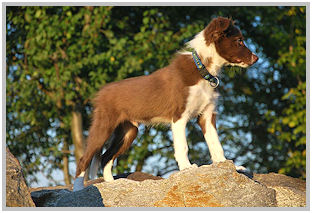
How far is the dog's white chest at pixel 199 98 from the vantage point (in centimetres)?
573

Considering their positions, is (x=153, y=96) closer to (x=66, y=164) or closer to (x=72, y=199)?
(x=72, y=199)

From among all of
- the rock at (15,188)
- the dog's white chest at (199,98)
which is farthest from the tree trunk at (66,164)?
the rock at (15,188)

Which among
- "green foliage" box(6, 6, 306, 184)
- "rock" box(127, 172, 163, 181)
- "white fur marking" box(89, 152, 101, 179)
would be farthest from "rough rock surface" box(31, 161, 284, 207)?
"green foliage" box(6, 6, 306, 184)

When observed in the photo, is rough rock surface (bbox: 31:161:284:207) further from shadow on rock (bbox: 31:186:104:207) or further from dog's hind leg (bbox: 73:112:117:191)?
dog's hind leg (bbox: 73:112:117:191)

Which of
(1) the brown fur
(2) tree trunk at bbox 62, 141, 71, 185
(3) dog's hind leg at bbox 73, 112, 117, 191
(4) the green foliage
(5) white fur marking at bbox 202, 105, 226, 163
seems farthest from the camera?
(2) tree trunk at bbox 62, 141, 71, 185

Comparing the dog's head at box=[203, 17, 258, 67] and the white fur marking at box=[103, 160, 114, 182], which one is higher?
the dog's head at box=[203, 17, 258, 67]

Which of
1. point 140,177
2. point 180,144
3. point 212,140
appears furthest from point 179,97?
point 140,177

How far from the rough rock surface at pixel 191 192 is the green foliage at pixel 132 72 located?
368 cm

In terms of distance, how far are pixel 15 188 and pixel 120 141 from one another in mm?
2325

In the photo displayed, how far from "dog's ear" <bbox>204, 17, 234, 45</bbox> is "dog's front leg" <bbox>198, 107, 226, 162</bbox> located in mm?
923

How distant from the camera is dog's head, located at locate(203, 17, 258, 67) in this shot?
592cm

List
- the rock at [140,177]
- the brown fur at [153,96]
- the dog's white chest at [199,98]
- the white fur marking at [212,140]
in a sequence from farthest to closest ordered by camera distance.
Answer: the rock at [140,177] → the white fur marking at [212,140] → the brown fur at [153,96] → the dog's white chest at [199,98]

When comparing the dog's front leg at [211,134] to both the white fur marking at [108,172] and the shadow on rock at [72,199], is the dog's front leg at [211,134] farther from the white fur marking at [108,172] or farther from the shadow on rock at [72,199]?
the shadow on rock at [72,199]

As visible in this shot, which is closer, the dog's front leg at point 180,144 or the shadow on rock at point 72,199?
the shadow on rock at point 72,199
